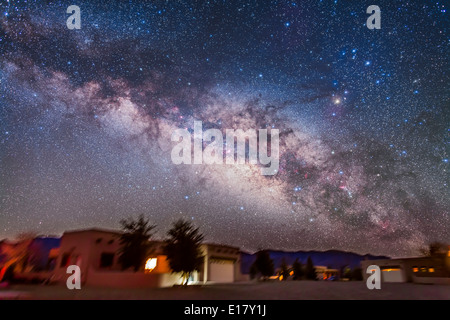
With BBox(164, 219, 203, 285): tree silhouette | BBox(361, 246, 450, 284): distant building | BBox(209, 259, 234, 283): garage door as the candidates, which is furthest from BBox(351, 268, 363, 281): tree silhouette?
BBox(164, 219, 203, 285): tree silhouette

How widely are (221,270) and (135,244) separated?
1328 centimetres

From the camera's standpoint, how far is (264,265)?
4209cm

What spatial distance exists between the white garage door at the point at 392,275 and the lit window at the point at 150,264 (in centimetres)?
3147

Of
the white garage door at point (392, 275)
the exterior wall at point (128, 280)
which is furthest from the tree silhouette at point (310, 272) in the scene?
the exterior wall at point (128, 280)

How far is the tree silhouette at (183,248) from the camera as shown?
826 inches

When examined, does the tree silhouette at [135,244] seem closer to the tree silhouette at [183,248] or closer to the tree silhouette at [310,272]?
the tree silhouette at [183,248]

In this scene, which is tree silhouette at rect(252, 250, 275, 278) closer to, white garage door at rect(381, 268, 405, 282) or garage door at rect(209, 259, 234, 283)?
garage door at rect(209, 259, 234, 283)

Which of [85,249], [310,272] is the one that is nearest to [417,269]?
[310,272]

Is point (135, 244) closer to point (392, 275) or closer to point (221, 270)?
point (221, 270)

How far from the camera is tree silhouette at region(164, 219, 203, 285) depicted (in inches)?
826

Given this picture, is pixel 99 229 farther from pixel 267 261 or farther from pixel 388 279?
pixel 388 279
